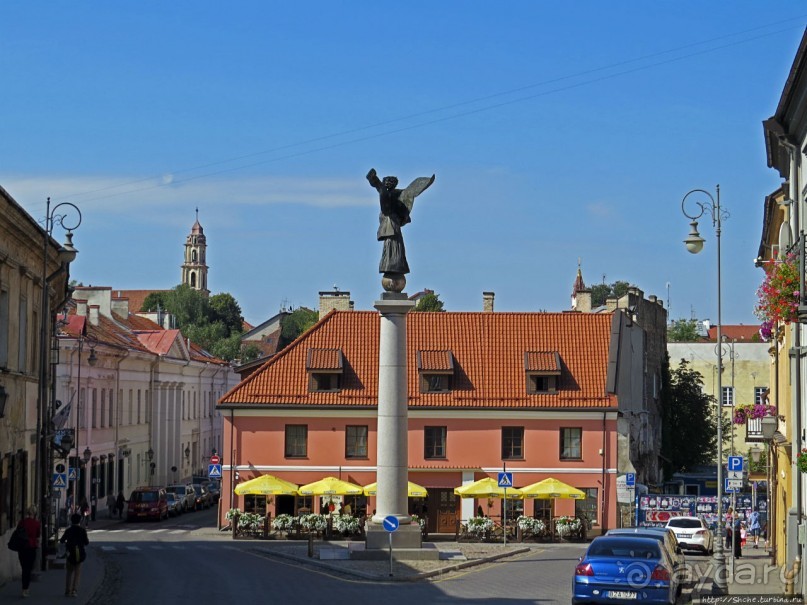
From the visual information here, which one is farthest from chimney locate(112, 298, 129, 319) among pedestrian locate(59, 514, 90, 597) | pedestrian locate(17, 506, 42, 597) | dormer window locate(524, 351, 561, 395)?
pedestrian locate(17, 506, 42, 597)

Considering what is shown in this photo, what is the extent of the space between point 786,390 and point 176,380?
5510cm

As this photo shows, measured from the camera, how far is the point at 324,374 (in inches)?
2167

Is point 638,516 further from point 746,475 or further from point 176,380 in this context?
point 176,380

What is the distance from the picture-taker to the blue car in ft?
77.3

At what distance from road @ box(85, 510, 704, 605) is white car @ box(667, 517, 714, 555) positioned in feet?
10.8

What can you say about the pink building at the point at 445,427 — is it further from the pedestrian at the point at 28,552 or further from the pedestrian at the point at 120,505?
the pedestrian at the point at 28,552

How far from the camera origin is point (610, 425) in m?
53.3

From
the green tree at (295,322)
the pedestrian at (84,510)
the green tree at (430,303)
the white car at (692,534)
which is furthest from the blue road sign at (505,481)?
the green tree at (295,322)

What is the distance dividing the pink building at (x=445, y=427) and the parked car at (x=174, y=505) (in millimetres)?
11121

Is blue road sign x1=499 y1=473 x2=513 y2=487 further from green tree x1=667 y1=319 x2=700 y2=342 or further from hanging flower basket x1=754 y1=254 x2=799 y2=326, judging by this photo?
green tree x1=667 y1=319 x2=700 y2=342

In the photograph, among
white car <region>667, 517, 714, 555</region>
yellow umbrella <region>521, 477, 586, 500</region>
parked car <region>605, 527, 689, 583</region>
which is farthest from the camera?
yellow umbrella <region>521, 477, 586, 500</region>

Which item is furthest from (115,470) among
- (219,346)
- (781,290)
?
(219,346)

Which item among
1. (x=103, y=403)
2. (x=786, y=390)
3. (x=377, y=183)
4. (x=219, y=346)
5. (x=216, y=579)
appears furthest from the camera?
(x=219, y=346)

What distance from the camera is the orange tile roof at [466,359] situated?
A: 54156 mm
